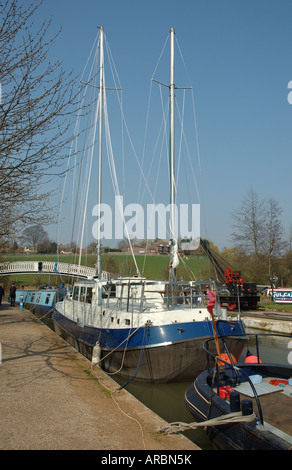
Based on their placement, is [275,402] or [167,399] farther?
[167,399]

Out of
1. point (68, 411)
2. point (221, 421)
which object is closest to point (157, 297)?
point (68, 411)

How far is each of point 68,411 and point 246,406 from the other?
10.8ft

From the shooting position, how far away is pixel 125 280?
13719 mm

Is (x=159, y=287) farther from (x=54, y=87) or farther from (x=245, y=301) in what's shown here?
(x=245, y=301)

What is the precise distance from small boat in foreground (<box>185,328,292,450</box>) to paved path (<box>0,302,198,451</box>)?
2.07ft

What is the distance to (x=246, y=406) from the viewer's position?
5219mm

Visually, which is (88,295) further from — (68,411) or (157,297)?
(68,411)

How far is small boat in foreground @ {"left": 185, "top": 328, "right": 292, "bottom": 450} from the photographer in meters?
5.07

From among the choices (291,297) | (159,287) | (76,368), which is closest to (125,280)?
(159,287)

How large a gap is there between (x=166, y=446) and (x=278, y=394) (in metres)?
2.54

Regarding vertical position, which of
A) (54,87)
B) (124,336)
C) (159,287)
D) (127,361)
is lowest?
(127,361)

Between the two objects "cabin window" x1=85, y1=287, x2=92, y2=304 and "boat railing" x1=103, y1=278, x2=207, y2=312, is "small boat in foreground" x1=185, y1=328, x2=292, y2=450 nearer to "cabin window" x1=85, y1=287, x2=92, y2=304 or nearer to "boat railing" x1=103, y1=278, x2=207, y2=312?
"boat railing" x1=103, y1=278, x2=207, y2=312

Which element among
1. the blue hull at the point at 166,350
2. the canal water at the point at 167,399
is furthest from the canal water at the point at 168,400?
the blue hull at the point at 166,350

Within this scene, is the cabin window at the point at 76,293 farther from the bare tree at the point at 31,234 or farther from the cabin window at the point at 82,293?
the bare tree at the point at 31,234
